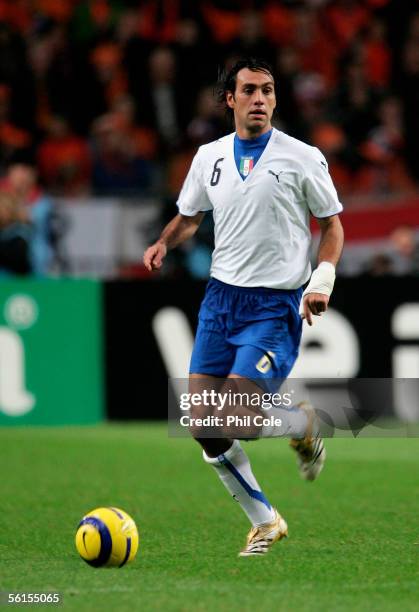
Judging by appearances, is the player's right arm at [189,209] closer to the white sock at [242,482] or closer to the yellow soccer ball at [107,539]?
the white sock at [242,482]

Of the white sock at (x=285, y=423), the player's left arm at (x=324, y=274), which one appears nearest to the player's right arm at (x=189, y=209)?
the player's left arm at (x=324, y=274)

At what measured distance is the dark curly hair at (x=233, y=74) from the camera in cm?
683

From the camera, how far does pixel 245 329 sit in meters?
6.73

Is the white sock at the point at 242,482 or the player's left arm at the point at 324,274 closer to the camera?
the player's left arm at the point at 324,274

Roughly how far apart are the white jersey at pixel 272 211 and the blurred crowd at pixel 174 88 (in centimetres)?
737

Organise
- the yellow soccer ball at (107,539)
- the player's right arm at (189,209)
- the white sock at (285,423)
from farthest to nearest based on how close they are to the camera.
A: the player's right arm at (189,209) < the white sock at (285,423) < the yellow soccer ball at (107,539)

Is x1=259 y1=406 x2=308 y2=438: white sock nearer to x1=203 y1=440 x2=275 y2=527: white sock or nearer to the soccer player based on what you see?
the soccer player

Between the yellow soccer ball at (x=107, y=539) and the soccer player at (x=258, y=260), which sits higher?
the soccer player at (x=258, y=260)

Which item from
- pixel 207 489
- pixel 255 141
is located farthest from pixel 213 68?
pixel 255 141

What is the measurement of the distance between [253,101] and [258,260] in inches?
30.7

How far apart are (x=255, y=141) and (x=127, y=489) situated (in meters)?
3.35

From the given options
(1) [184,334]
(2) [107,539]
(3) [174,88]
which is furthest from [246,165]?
(3) [174,88]

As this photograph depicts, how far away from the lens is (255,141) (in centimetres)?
680

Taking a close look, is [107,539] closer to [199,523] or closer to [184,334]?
[199,523]
